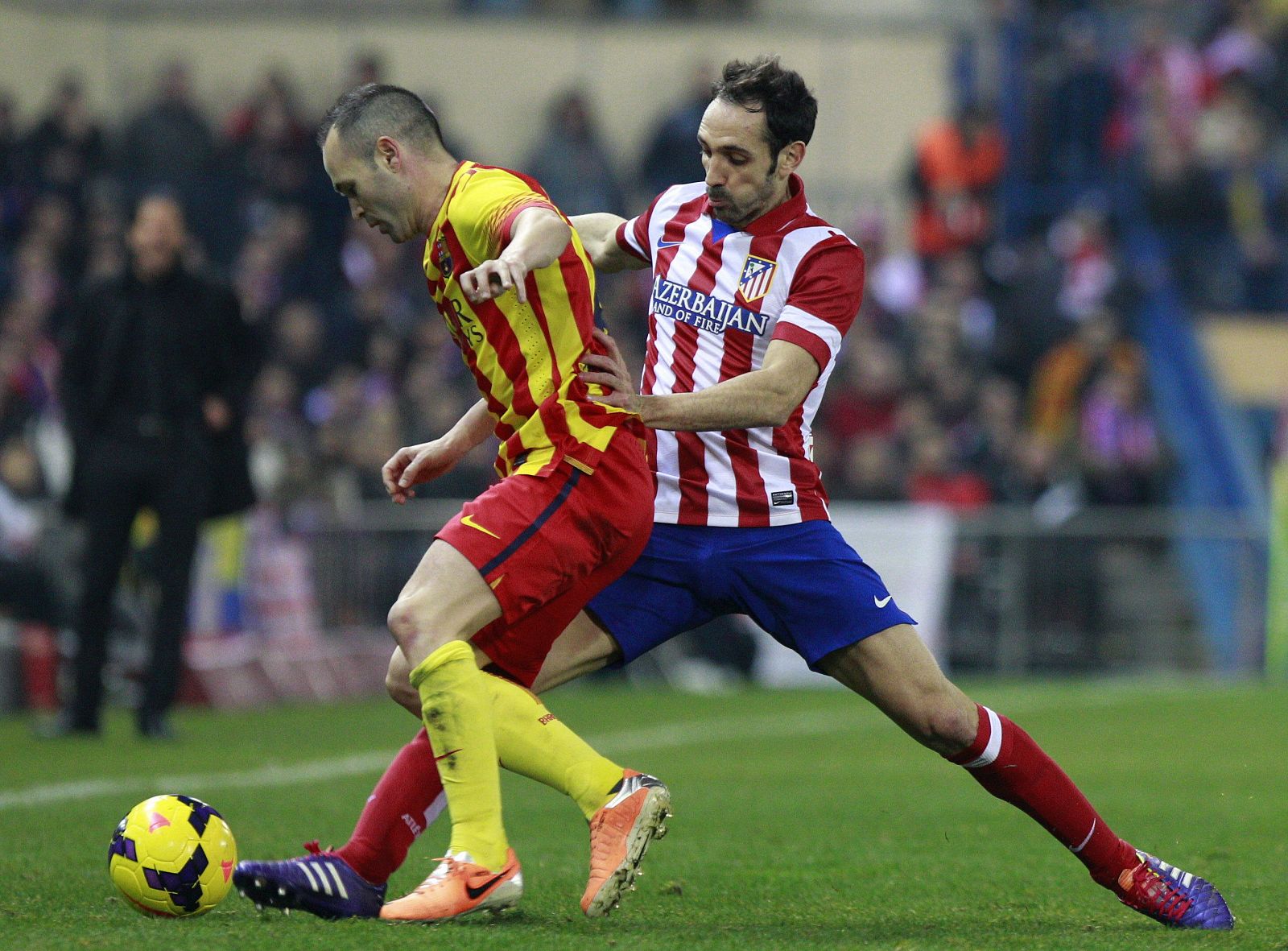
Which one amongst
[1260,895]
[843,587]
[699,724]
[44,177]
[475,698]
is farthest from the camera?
[44,177]

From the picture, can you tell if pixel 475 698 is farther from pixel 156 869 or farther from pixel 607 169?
pixel 607 169

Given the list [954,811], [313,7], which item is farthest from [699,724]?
[313,7]

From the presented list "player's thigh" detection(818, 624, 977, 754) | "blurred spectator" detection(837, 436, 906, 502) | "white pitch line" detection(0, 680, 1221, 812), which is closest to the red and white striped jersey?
"player's thigh" detection(818, 624, 977, 754)

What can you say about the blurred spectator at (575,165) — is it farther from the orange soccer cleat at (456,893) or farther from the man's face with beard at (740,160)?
the orange soccer cleat at (456,893)

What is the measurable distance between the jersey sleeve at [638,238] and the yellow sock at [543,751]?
138cm

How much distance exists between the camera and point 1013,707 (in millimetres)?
13508

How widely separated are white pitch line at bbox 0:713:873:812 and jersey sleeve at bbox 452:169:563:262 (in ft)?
12.5

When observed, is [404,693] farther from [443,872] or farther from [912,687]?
[912,687]

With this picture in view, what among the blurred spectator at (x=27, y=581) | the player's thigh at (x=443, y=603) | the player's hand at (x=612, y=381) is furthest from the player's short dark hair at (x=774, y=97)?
the blurred spectator at (x=27, y=581)

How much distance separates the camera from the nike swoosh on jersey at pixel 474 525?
5.07m

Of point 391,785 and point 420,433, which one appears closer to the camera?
point 391,785

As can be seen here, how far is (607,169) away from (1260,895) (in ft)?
48.6

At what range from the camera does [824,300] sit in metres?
5.46

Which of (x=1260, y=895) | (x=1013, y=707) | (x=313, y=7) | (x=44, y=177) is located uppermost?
(x=313, y=7)
